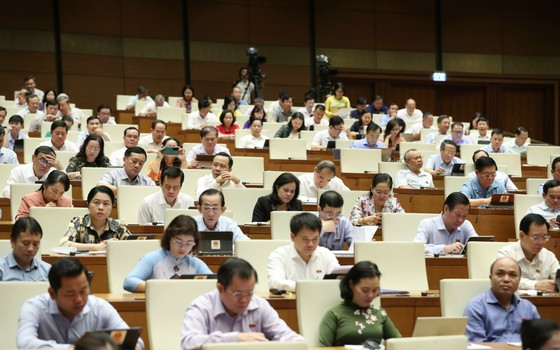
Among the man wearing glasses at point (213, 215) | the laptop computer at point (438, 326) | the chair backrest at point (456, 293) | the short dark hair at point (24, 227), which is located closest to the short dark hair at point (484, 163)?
the man wearing glasses at point (213, 215)

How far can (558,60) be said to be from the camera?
60.1 feet

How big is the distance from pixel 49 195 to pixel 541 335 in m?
4.17

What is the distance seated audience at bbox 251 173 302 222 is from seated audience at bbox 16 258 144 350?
3.13 m

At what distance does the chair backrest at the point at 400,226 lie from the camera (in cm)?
691

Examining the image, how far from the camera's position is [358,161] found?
10.2m

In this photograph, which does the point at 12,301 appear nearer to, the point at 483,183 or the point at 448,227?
the point at 448,227

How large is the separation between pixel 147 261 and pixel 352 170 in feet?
17.2

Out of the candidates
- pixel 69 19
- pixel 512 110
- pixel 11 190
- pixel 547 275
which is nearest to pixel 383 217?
pixel 547 275

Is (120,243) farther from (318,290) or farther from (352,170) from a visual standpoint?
(352,170)

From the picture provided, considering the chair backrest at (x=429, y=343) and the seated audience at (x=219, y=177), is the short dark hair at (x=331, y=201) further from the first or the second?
the chair backrest at (x=429, y=343)

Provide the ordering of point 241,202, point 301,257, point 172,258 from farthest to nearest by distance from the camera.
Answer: point 241,202, point 301,257, point 172,258

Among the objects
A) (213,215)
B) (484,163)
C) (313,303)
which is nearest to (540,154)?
(484,163)

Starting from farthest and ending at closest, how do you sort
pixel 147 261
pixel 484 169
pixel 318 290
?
pixel 484 169 → pixel 147 261 → pixel 318 290

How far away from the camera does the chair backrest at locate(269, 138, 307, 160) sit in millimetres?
10938
